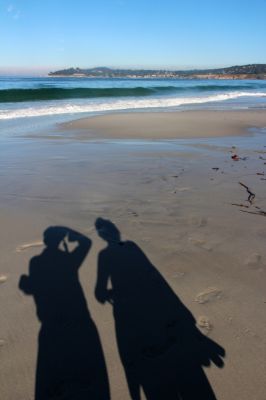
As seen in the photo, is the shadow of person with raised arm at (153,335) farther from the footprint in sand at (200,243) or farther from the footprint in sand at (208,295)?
the footprint in sand at (200,243)

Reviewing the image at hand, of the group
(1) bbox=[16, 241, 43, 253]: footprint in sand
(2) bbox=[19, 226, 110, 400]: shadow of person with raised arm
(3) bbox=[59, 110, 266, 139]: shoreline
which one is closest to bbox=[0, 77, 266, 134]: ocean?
(3) bbox=[59, 110, 266, 139]: shoreline

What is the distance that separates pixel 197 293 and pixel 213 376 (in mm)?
877

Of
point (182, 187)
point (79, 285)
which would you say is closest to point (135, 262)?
point (79, 285)

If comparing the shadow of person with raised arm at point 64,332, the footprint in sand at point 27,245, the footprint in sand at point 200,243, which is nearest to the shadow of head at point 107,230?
the shadow of person with raised arm at point 64,332

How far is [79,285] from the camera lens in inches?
126

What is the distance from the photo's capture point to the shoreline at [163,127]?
11602 millimetres

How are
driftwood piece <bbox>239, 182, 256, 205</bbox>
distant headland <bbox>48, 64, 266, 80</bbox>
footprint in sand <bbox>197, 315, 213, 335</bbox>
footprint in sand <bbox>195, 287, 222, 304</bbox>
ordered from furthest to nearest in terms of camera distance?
distant headland <bbox>48, 64, 266, 80</bbox>, driftwood piece <bbox>239, 182, 256, 205</bbox>, footprint in sand <bbox>195, 287, 222, 304</bbox>, footprint in sand <bbox>197, 315, 213, 335</bbox>

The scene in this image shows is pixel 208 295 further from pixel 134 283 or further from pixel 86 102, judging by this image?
pixel 86 102

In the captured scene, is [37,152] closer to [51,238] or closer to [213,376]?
[51,238]

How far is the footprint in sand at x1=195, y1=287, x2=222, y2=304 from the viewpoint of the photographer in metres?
3.00

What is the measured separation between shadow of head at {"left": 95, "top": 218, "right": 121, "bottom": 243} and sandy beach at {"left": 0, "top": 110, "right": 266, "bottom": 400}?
0.08ft

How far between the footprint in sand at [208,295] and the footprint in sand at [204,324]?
0.21 meters

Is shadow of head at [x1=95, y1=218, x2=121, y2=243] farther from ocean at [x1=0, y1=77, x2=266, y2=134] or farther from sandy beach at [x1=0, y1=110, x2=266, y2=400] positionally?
ocean at [x1=0, y1=77, x2=266, y2=134]

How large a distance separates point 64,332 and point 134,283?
851 mm
